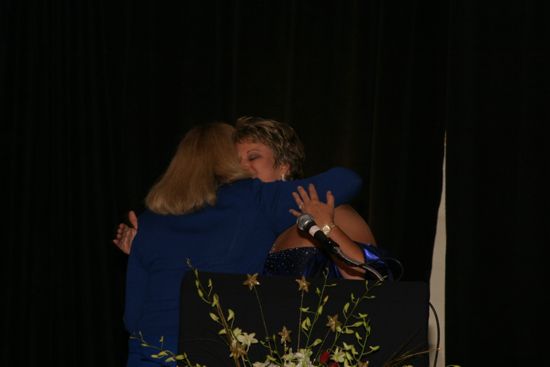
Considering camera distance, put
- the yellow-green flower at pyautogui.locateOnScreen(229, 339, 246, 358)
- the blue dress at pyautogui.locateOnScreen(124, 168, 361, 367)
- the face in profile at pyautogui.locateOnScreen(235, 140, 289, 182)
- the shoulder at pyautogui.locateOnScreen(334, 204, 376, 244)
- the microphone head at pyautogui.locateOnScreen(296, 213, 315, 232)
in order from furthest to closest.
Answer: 1. the face in profile at pyautogui.locateOnScreen(235, 140, 289, 182)
2. the shoulder at pyautogui.locateOnScreen(334, 204, 376, 244)
3. the blue dress at pyautogui.locateOnScreen(124, 168, 361, 367)
4. the microphone head at pyautogui.locateOnScreen(296, 213, 315, 232)
5. the yellow-green flower at pyautogui.locateOnScreen(229, 339, 246, 358)

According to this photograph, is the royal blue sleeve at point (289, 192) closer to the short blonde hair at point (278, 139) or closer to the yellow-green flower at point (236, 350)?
the short blonde hair at point (278, 139)

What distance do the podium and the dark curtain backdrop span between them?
2343 mm

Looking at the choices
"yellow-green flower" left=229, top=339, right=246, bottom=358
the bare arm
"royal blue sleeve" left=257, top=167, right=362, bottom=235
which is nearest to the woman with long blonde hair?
"royal blue sleeve" left=257, top=167, right=362, bottom=235

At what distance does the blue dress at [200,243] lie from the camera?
2.32m

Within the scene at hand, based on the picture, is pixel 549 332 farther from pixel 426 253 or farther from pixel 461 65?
pixel 461 65

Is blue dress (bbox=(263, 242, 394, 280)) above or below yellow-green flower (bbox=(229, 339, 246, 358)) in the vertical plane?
below

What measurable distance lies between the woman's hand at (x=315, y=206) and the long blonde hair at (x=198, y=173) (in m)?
0.27

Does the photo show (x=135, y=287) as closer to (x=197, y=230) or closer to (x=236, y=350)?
(x=197, y=230)

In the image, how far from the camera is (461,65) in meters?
3.77

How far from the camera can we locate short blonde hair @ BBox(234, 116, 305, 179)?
310cm

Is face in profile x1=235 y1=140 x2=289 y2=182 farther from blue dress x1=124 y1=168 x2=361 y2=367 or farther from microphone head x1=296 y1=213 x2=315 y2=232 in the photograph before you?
microphone head x1=296 y1=213 x2=315 y2=232

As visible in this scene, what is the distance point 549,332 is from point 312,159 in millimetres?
1413

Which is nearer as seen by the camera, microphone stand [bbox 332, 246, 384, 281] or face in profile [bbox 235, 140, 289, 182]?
microphone stand [bbox 332, 246, 384, 281]

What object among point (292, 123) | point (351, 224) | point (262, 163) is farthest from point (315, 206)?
point (292, 123)
